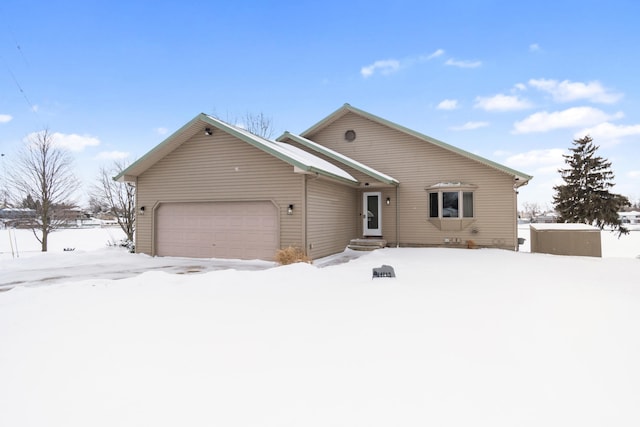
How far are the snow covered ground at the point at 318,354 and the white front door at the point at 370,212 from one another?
8.05 m

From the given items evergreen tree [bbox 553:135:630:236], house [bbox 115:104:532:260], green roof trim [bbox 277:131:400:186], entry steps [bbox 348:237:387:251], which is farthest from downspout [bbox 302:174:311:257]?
evergreen tree [bbox 553:135:630:236]

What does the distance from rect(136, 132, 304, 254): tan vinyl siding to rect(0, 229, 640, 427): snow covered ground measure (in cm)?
421

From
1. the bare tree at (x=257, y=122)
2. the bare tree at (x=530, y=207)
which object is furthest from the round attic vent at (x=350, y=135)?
the bare tree at (x=530, y=207)

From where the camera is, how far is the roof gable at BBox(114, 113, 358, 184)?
9.84m

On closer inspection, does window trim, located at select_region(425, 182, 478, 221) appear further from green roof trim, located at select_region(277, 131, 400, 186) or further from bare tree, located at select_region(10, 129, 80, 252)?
bare tree, located at select_region(10, 129, 80, 252)

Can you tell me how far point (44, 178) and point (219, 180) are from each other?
47.5 feet

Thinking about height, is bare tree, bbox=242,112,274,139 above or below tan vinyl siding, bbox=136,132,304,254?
above

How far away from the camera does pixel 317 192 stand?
10906 millimetres

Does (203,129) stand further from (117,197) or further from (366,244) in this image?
(117,197)

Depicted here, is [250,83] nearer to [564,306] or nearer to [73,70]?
[73,70]

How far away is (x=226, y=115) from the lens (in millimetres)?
28281

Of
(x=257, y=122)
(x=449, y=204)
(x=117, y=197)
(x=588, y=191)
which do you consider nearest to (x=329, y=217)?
(x=449, y=204)

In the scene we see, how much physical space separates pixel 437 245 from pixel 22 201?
73.7 ft

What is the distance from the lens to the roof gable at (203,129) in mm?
9836
